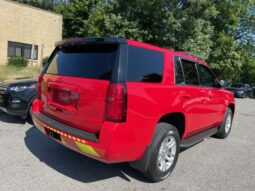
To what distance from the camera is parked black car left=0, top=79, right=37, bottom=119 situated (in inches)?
247

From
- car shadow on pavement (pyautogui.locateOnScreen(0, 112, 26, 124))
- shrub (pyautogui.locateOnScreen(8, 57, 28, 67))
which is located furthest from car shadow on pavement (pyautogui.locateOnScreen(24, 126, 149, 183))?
shrub (pyautogui.locateOnScreen(8, 57, 28, 67))

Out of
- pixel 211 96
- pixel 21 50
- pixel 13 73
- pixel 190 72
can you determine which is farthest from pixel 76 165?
pixel 21 50

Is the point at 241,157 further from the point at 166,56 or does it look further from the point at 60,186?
the point at 60,186

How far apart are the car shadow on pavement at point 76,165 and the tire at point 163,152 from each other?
0.26 m

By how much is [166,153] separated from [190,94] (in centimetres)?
106

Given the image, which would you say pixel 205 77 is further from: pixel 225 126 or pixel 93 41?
pixel 93 41

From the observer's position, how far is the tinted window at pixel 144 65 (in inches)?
143

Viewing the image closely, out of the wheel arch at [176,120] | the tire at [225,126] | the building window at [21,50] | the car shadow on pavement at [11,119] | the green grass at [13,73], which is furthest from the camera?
the building window at [21,50]

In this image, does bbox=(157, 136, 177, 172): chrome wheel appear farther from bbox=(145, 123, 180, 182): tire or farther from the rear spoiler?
the rear spoiler

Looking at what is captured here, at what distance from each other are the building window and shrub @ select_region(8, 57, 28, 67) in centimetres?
107

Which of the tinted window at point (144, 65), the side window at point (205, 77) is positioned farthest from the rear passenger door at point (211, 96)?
the tinted window at point (144, 65)

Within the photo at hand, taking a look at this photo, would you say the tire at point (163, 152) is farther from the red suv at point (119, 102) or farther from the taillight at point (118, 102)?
the taillight at point (118, 102)

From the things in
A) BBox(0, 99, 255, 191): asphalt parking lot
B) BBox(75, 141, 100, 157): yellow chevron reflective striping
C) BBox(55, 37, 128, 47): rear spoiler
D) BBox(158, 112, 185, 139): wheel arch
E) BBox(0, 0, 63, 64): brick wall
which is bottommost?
BBox(0, 99, 255, 191): asphalt parking lot

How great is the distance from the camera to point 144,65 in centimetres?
383
